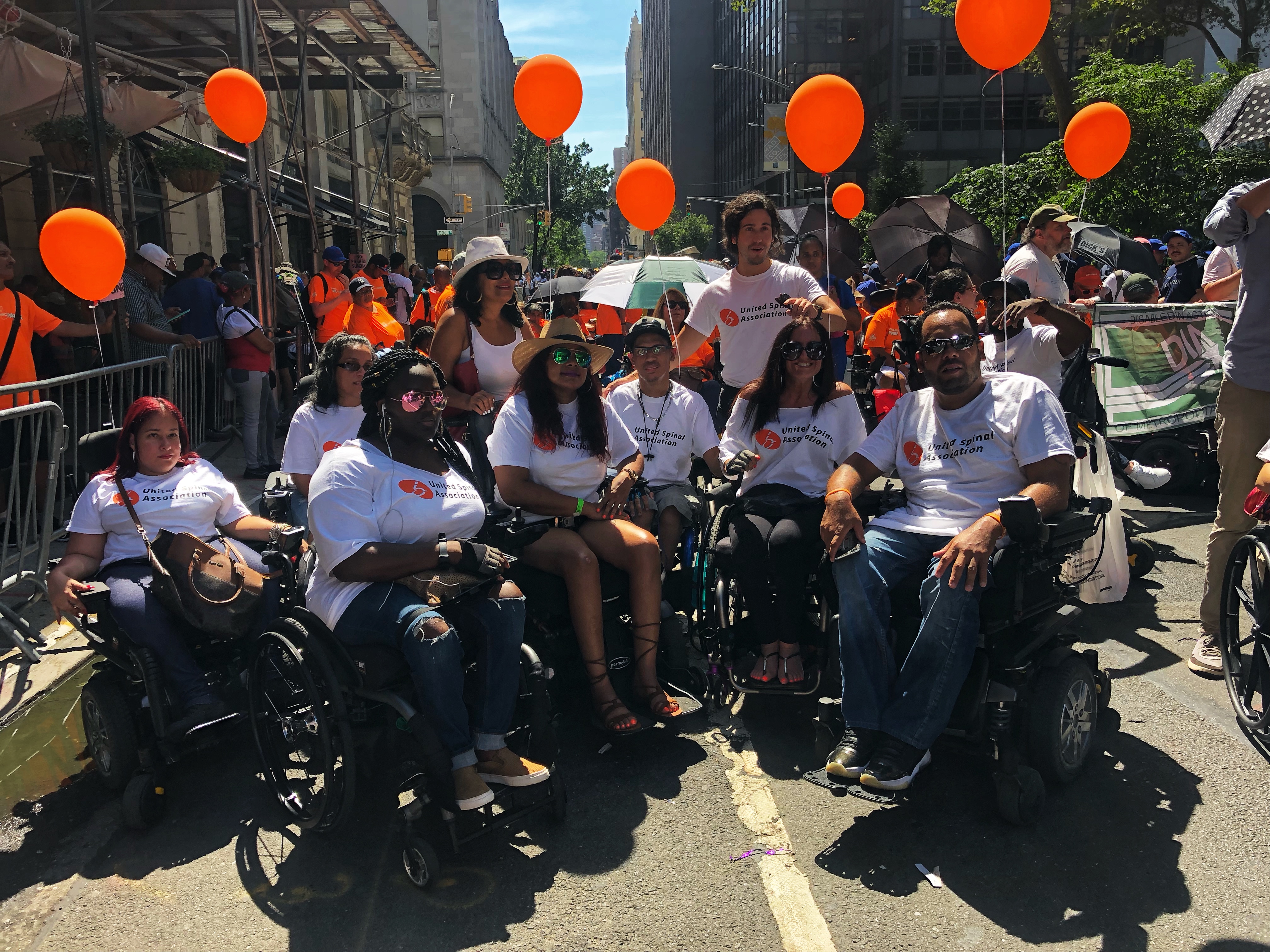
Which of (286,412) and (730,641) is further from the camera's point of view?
(286,412)

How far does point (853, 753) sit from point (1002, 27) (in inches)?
171

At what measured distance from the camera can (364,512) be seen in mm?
3297

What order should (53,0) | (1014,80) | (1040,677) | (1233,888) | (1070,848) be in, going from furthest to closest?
1. (1014,80)
2. (53,0)
3. (1040,677)
4. (1070,848)
5. (1233,888)

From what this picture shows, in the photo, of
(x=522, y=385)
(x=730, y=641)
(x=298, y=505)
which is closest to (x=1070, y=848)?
(x=730, y=641)

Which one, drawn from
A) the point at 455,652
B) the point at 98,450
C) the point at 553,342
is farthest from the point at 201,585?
the point at 553,342

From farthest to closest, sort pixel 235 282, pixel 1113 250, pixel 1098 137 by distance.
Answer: pixel 1113 250 → pixel 235 282 → pixel 1098 137

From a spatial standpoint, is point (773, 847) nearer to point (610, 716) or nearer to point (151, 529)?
point (610, 716)

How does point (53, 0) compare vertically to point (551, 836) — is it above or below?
above

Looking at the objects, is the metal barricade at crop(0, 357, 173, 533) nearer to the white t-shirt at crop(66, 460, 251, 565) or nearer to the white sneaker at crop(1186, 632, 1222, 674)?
the white t-shirt at crop(66, 460, 251, 565)

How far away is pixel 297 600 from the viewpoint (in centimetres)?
379

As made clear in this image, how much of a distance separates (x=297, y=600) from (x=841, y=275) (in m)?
9.37

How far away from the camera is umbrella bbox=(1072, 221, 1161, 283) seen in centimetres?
1081

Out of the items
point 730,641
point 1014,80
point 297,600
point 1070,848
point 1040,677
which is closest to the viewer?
point 1070,848

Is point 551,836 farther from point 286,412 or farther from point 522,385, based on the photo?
point 286,412
